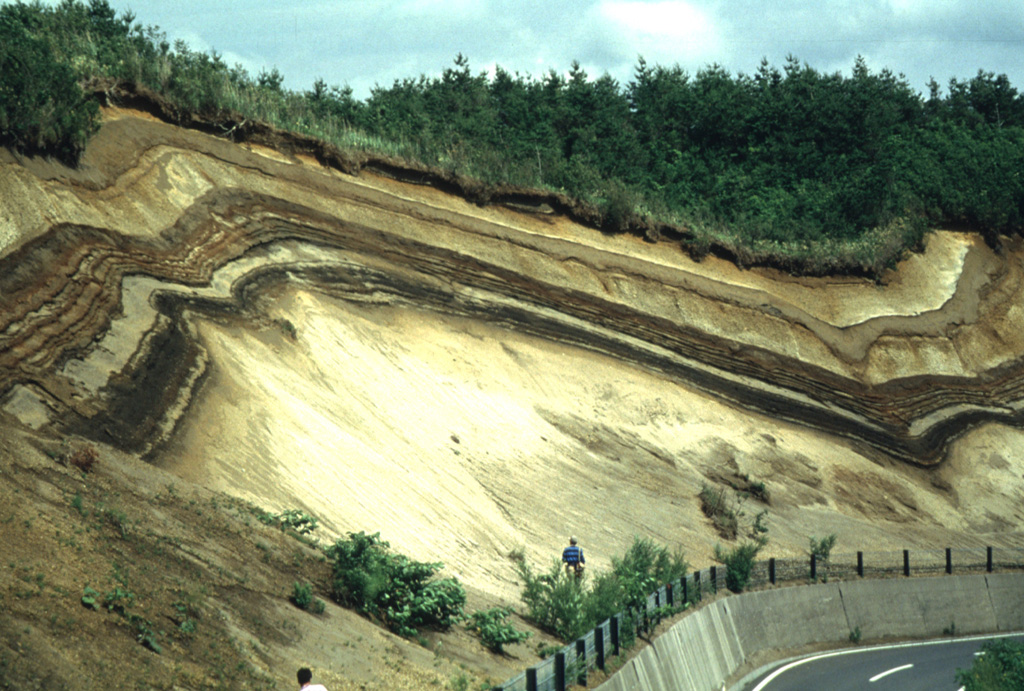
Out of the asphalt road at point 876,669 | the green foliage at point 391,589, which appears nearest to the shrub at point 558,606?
the green foliage at point 391,589

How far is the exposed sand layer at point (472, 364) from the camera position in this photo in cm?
1645

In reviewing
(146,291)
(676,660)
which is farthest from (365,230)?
(676,660)

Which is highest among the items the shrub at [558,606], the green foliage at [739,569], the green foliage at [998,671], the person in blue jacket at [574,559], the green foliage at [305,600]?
the green foliage at [739,569]

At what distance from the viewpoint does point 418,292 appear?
25000 mm

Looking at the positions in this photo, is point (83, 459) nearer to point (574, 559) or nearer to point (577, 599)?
point (577, 599)

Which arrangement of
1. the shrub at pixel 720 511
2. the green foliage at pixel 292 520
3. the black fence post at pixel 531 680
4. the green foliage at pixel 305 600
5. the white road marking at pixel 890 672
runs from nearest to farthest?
the black fence post at pixel 531 680 < the green foliage at pixel 305 600 < the green foliage at pixel 292 520 < the white road marking at pixel 890 672 < the shrub at pixel 720 511

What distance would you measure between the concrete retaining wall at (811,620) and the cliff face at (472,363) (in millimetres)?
2400

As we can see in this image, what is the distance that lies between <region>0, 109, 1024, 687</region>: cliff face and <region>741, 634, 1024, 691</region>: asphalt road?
12.8ft

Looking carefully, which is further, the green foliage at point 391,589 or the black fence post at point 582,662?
the green foliage at point 391,589

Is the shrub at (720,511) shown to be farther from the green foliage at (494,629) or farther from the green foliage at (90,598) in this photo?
the green foliage at (90,598)

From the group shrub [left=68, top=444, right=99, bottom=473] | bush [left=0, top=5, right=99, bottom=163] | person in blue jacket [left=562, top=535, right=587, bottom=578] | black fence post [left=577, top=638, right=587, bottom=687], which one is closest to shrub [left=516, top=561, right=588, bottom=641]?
person in blue jacket [left=562, top=535, right=587, bottom=578]

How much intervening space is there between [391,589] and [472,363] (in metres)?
11.7

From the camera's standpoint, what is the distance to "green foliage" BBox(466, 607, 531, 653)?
1322cm

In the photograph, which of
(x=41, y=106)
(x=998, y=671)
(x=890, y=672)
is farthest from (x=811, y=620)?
(x=41, y=106)
